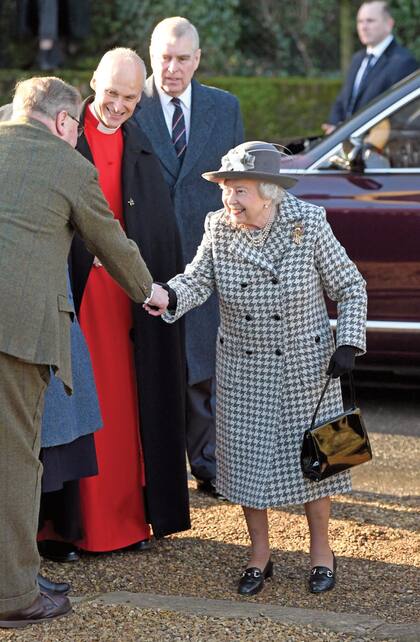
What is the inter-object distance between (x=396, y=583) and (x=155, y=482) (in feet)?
3.19

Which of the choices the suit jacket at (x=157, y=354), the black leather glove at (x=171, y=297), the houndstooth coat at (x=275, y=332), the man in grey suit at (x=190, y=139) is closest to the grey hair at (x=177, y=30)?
the man in grey suit at (x=190, y=139)

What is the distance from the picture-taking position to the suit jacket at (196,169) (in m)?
5.62

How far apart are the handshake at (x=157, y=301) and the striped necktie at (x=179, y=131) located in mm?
1278

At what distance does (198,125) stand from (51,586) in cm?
222

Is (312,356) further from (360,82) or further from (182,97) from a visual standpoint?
(360,82)

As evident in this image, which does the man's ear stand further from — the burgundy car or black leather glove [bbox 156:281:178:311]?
the burgundy car

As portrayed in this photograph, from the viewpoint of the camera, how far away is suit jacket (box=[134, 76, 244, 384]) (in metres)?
5.62

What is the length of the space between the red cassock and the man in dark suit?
4.15 m

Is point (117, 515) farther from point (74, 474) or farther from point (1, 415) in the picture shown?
point (1, 415)

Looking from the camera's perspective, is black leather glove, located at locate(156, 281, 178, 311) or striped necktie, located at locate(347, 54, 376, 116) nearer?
black leather glove, located at locate(156, 281, 178, 311)

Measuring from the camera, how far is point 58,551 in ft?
16.3

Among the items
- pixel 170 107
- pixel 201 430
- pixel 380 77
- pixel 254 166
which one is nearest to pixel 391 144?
pixel 380 77

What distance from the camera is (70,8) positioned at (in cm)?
1438

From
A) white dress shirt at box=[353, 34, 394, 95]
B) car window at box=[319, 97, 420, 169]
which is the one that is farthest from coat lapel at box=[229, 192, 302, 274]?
white dress shirt at box=[353, 34, 394, 95]
